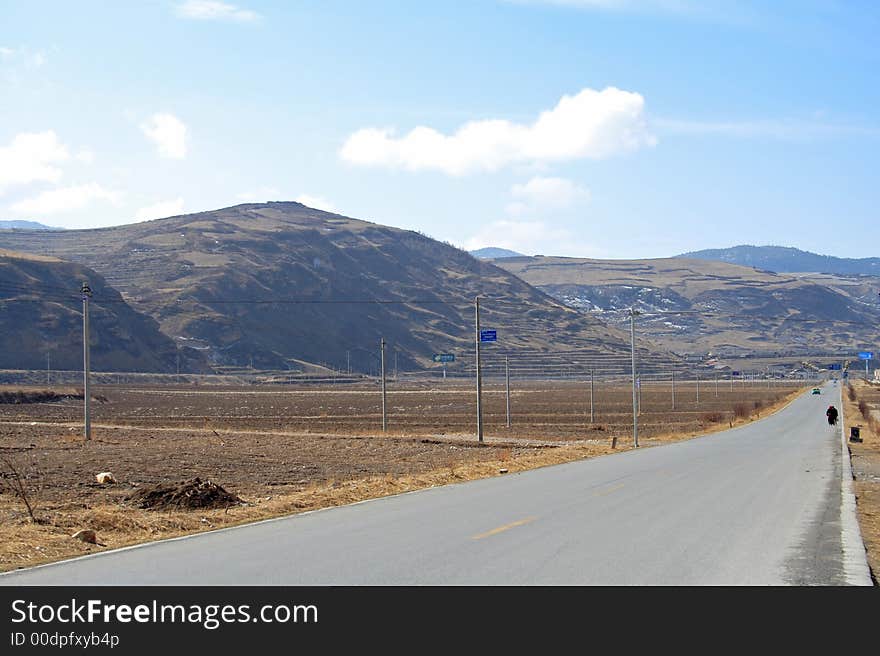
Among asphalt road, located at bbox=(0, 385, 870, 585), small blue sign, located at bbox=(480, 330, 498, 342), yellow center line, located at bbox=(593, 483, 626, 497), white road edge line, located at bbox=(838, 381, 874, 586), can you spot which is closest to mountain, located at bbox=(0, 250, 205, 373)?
small blue sign, located at bbox=(480, 330, 498, 342)

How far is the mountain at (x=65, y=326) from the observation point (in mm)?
151250

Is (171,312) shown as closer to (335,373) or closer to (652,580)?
(335,373)

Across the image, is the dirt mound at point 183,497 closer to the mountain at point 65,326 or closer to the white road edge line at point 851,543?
the white road edge line at point 851,543

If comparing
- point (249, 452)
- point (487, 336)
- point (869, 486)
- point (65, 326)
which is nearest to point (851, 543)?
point (869, 486)

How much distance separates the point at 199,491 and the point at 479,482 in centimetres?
785

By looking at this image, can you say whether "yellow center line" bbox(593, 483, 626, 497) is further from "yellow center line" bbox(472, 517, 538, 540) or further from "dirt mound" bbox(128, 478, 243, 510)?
"dirt mound" bbox(128, 478, 243, 510)

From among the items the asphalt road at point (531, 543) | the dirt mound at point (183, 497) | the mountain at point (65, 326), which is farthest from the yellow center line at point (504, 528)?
the mountain at point (65, 326)

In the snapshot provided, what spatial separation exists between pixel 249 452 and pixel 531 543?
28.8 metres

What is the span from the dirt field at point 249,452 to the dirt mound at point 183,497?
33 cm

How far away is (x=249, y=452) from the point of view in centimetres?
4162

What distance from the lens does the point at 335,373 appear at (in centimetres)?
19675

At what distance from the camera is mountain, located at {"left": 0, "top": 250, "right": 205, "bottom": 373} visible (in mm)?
151250

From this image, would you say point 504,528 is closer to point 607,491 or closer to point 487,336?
point 607,491
